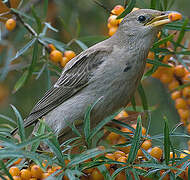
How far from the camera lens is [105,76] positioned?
2920 mm

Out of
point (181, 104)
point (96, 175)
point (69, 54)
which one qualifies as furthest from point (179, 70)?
point (96, 175)

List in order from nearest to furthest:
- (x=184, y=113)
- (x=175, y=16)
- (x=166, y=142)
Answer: (x=166, y=142)
(x=175, y=16)
(x=184, y=113)

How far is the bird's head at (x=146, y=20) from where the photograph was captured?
2.74m

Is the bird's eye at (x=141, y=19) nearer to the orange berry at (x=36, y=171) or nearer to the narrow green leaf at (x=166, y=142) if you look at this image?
the narrow green leaf at (x=166, y=142)

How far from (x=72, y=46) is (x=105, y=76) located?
101cm

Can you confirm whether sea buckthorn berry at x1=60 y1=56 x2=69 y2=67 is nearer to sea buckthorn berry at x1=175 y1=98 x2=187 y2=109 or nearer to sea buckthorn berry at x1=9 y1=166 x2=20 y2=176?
sea buckthorn berry at x1=175 y1=98 x2=187 y2=109

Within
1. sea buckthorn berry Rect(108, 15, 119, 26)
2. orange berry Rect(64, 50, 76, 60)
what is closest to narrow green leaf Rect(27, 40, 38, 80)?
orange berry Rect(64, 50, 76, 60)

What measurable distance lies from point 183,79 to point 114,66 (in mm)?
671

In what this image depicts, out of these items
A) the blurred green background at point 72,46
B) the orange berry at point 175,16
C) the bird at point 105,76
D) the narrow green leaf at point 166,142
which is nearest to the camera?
the narrow green leaf at point 166,142

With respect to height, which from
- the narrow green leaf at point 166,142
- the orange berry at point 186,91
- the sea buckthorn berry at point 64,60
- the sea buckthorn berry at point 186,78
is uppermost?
the sea buckthorn berry at point 64,60

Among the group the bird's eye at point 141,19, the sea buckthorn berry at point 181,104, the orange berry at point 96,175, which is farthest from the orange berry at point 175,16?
the orange berry at point 96,175

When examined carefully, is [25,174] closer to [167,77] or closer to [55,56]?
[55,56]

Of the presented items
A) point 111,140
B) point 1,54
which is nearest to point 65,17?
point 1,54

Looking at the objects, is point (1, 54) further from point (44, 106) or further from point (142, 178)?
point (142, 178)
